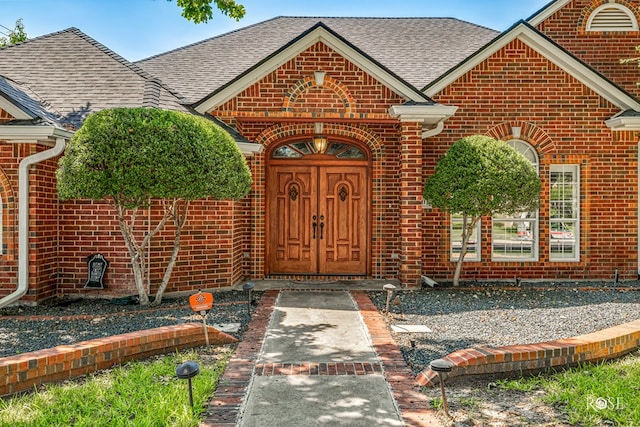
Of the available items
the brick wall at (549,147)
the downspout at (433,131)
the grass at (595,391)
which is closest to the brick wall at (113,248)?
the downspout at (433,131)

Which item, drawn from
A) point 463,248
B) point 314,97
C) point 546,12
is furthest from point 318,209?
point 546,12

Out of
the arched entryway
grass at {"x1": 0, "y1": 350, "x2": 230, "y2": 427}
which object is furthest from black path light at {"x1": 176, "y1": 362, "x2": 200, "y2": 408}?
the arched entryway

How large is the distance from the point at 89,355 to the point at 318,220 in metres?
6.17

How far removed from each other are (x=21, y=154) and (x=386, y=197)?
22.2 feet

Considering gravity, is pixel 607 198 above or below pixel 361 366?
above

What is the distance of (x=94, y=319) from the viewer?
22.2 ft

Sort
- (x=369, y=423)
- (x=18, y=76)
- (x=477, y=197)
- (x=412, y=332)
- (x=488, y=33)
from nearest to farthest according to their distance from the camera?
(x=369, y=423) → (x=412, y=332) → (x=477, y=197) → (x=18, y=76) → (x=488, y=33)

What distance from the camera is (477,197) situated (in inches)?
338

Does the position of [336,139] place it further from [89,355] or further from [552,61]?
[89,355]

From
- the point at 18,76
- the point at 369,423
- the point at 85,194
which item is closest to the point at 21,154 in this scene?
the point at 85,194

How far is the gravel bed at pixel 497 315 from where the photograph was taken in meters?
5.70

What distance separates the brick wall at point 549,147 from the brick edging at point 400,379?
14.7ft

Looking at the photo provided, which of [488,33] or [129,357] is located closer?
[129,357]

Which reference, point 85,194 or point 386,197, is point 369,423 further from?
point 386,197
